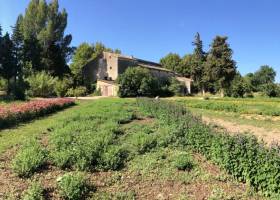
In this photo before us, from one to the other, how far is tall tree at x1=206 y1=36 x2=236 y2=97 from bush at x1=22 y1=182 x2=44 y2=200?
168 feet

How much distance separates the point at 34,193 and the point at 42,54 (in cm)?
4985

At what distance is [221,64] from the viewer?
181 feet

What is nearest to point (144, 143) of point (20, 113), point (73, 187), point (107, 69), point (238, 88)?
point (73, 187)

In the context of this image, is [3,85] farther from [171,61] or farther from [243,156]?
[171,61]

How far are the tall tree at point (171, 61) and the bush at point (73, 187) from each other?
76.2m

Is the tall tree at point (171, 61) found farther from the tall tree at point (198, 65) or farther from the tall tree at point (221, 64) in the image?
the tall tree at point (221, 64)

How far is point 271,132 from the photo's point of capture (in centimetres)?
1539

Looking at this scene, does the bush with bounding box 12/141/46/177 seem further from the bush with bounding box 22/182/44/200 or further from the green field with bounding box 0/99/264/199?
the bush with bounding box 22/182/44/200

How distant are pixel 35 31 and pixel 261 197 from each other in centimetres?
5346

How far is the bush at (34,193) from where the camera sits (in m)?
6.11

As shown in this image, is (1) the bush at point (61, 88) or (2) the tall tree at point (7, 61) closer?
(2) the tall tree at point (7, 61)

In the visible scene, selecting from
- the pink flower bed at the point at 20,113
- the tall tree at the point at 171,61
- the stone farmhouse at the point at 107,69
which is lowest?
the pink flower bed at the point at 20,113

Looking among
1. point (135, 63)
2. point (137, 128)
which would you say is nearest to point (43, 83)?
point (135, 63)

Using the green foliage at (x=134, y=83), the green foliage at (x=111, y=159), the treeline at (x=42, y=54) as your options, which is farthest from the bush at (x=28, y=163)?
the green foliage at (x=134, y=83)
